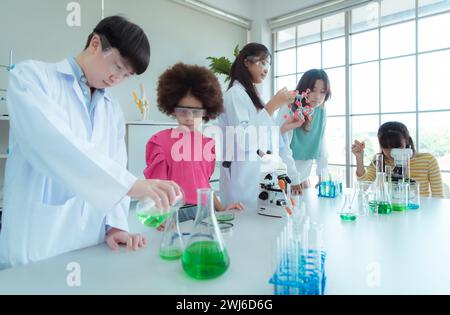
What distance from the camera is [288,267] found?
24.7 inches

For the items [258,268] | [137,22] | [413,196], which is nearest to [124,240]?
[258,268]

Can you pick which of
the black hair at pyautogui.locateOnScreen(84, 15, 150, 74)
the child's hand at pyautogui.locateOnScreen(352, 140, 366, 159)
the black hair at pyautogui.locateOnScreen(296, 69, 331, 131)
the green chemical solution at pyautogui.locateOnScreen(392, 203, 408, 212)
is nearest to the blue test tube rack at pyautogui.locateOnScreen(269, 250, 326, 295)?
the black hair at pyautogui.locateOnScreen(84, 15, 150, 74)

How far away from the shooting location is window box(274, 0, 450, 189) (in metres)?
3.79

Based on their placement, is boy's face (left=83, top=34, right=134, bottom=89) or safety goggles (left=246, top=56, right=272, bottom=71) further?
safety goggles (left=246, top=56, right=272, bottom=71)

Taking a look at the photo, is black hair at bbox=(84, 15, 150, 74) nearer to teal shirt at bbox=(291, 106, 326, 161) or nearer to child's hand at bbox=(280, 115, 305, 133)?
child's hand at bbox=(280, 115, 305, 133)

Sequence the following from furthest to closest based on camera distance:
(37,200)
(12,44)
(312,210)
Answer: (12,44)
(312,210)
(37,200)

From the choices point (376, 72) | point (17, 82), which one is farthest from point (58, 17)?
point (376, 72)

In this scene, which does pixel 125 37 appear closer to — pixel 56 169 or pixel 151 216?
pixel 56 169

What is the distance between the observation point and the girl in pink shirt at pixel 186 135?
1435 millimetres

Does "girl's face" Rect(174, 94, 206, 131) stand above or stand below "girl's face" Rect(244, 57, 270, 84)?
below

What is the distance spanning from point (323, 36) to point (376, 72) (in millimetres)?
1083

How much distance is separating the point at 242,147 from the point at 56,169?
3.66 ft

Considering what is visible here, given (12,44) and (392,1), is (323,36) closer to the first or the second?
(392,1)

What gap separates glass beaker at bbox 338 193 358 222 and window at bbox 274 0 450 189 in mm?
3310
